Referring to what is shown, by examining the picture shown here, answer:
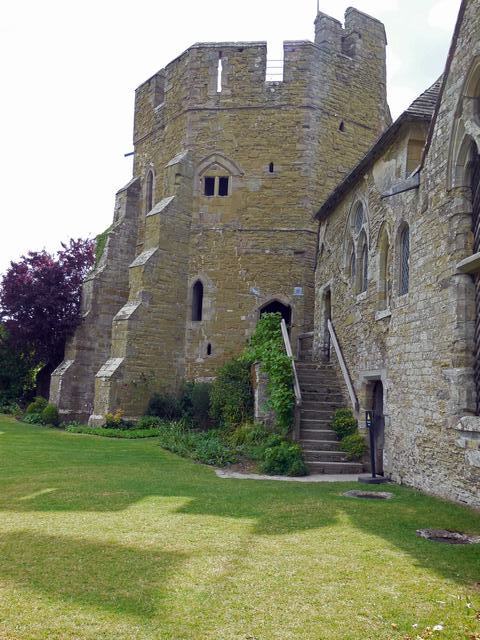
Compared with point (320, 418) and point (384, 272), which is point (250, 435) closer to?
point (320, 418)

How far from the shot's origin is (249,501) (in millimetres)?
8297

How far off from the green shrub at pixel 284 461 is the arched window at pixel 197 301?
9.44 meters

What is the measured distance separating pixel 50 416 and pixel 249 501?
1301 cm

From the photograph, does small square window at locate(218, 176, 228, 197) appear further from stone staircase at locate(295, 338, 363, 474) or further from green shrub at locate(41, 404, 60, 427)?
green shrub at locate(41, 404, 60, 427)

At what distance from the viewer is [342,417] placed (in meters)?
13.0

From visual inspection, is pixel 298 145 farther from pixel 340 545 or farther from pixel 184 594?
pixel 184 594

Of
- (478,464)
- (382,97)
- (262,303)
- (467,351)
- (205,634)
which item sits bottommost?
(205,634)

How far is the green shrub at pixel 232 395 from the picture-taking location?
16.2 m

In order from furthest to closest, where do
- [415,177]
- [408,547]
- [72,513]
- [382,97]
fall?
1. [382,97]
2. [415,177]
3. [72,513]
4. [408,547]

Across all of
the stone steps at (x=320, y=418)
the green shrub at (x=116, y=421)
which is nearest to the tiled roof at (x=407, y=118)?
the stone steps at (x=320, y=418)

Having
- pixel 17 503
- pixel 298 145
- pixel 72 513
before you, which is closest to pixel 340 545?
pixel 72 513

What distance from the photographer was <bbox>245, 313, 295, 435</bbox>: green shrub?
40.9ft

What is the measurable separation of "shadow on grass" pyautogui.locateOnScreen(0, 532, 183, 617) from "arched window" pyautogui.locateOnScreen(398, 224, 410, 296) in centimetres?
684

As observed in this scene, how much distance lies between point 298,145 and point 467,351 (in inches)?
549
